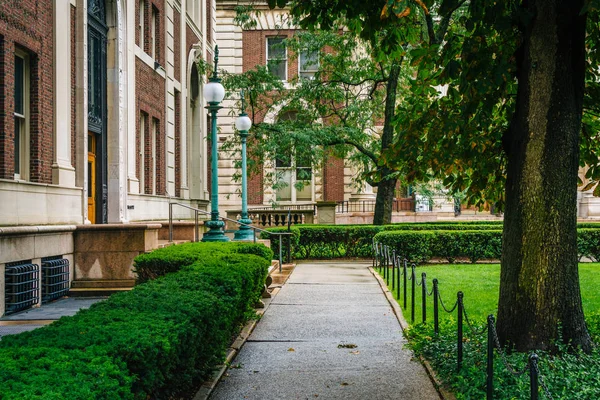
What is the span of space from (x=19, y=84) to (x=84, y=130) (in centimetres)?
259

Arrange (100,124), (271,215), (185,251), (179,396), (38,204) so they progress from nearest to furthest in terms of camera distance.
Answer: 1. (179,396)
2. (185,251)
3. (38,204)
4. (100,124)
5. (271,215)

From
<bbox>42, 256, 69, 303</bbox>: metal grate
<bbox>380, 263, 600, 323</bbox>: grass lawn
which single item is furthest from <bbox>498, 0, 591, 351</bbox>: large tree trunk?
<bbox>42, 256, 69, 303</bbox>: metal grate

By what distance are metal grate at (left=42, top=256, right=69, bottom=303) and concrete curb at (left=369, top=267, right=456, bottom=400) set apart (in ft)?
21.3

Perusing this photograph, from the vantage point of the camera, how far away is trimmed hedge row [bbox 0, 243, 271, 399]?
12.7 ft

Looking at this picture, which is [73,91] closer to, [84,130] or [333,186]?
[84,130]

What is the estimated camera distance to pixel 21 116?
1353 cm

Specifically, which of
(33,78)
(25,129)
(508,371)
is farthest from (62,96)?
(508,371)

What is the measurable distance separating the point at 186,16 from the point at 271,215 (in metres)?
8.67

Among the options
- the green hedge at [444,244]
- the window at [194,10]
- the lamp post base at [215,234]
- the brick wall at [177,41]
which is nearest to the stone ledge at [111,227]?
the lamp post base at [215,234]

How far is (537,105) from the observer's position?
25.0ft

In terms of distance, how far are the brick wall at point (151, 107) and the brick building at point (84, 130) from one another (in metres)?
0.03

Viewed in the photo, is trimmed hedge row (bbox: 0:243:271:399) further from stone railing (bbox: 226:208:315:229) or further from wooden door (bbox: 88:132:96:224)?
stone railing (bbox: 226:208:315:229)

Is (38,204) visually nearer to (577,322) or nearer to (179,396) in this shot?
(179,396)

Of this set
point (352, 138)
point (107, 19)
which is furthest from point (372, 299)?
point (352, 138)
